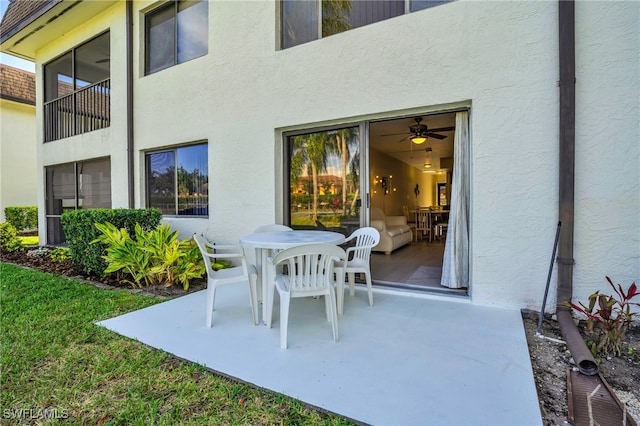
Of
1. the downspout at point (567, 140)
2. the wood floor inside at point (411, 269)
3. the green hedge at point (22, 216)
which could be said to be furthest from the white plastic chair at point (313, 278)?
the green hedge at point (22, 216)

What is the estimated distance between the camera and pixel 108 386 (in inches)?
85.0

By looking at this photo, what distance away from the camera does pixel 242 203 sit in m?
5.29

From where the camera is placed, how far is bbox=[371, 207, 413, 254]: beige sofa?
716cm

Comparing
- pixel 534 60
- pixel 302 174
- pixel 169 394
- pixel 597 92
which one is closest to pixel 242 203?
pixel 302 174

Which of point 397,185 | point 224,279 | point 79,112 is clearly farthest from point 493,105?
point 79,112

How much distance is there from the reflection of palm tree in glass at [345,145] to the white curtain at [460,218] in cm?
135

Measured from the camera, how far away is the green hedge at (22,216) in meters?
11.0

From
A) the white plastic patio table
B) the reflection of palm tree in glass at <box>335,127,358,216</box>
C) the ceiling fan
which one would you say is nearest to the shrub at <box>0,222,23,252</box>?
the white plastic patio table

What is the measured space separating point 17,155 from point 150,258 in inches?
449

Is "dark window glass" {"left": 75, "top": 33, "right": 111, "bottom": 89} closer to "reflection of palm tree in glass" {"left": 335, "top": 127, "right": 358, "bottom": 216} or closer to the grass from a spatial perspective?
"reflection of palm tree in glass" {"left": 335, "top": 127, "right": 358, "bottom": 216}

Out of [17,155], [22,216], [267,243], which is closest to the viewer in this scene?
[267,243]

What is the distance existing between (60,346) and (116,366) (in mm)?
762

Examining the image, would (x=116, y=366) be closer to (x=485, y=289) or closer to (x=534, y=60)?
(x=485, y=289)

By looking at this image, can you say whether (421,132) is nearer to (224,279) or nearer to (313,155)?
(313,155)
